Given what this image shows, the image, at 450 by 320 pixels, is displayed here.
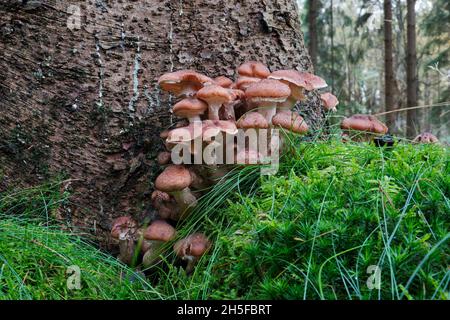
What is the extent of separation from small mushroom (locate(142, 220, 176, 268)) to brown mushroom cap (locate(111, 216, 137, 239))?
124mm

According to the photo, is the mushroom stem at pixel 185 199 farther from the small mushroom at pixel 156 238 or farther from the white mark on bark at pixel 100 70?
the white mark on bark at pixel 100 70

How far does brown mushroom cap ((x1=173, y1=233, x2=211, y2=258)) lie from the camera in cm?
221

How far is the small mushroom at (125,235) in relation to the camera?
95.4 inches

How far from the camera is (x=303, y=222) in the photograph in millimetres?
1770

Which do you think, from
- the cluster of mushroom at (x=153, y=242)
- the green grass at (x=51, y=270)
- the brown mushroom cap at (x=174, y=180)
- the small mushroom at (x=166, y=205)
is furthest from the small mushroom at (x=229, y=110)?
the green grass at (x=51, y=270)

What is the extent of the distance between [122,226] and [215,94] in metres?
0.93

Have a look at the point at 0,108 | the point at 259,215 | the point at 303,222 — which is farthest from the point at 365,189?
the point at 0,108

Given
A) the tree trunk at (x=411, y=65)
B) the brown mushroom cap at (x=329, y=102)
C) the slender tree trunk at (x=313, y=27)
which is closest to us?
the brown mushroom cap at (x=329, y=102)

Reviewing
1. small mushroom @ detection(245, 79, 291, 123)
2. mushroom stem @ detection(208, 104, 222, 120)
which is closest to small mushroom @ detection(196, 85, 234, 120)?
mushroom stem @ detection(208, 104, 222, 120)

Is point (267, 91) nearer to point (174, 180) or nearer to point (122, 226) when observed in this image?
point (174, 180)

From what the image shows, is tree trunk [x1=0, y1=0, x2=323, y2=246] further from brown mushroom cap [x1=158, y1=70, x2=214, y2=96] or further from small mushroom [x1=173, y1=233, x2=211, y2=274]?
small mushroom [x1=173, y1=233, x2=211, y2=274]

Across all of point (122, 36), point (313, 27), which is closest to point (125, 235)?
point (122, 36)

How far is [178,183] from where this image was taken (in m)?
2.22
